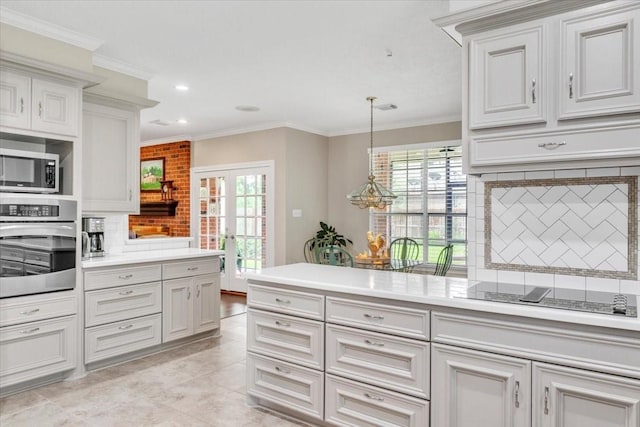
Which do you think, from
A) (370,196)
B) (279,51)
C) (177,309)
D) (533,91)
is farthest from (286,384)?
(370,196)

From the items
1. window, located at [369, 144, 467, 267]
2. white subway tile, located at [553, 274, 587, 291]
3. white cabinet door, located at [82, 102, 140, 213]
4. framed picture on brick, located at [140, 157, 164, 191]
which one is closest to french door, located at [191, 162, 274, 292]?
framed picture on brick, located at [140, 157, 164, 191]

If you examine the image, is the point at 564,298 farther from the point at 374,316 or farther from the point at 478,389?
the point at 374,316

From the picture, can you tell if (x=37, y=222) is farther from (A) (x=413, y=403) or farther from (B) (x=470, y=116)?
(B) (x=470, y=116)

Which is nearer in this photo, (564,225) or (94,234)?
(564,225)

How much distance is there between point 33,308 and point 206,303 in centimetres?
160

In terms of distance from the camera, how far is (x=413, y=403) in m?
2.08

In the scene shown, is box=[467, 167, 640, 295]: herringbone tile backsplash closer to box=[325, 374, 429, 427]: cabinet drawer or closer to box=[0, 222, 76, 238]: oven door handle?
box=[325, 374, 429, 427]: cabinet drawer

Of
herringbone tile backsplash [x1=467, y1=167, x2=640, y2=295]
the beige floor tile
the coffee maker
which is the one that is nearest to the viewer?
herringbone tile backsplash [x1=467, y1=167, x2=640, y2=295]

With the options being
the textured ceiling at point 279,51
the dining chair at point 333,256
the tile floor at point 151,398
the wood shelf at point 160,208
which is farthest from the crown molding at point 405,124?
the tile floor at point 151,398

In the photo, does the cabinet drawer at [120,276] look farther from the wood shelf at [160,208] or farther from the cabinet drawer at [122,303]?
the wood shelf at [160,208]

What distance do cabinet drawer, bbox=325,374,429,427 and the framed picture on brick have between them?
6461 millimetres

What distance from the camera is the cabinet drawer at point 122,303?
10.9 ft

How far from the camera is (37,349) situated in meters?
2.96

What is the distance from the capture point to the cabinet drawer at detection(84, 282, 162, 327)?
332cm
